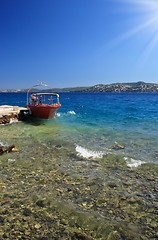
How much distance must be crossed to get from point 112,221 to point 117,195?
1107 millimetres

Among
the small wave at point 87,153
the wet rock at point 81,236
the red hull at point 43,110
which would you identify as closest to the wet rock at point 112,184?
the wet rock at point 81,236

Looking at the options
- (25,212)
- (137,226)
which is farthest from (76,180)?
(137,226)

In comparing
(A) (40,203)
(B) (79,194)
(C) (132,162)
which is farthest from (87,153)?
(A) (40,203)

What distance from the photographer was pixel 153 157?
8.09 metres

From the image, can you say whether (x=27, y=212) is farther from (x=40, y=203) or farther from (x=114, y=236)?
(x=114, y=236)

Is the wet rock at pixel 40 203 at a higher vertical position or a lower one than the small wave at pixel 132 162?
lower

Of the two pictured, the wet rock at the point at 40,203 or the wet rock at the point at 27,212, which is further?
the wet rock at the point at 40,203

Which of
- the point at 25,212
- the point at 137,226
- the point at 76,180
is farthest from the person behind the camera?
the point at 76,180

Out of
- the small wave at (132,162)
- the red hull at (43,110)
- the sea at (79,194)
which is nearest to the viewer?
the sea at (79,194)

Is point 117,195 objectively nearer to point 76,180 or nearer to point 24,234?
point 76,180

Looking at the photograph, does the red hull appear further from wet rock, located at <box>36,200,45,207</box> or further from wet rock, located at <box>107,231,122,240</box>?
wet rock, located at <box>107,231,122,240</box>

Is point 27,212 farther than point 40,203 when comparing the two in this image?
No

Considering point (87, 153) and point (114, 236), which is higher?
point (87, 153)

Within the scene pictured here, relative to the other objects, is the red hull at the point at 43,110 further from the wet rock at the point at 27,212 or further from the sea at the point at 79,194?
the wet rock at the point at 27,212
